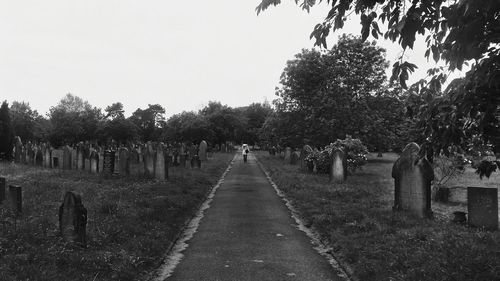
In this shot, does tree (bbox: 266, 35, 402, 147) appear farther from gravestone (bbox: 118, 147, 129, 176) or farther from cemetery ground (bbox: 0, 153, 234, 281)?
cemetery ground (bbox: 0, 153, 234, 281)

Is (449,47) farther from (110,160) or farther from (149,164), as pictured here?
(110,160)

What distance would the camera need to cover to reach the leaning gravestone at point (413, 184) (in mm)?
10102

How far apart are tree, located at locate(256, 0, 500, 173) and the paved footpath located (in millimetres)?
2730

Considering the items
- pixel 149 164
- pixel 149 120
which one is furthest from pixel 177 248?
pixel 149 120

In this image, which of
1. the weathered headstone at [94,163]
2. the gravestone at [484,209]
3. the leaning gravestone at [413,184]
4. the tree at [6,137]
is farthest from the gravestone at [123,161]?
the tree at [6,137]

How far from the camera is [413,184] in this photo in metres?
10.4

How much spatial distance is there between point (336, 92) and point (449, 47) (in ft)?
95.0

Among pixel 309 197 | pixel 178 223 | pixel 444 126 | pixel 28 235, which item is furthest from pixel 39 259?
pixel 309 197

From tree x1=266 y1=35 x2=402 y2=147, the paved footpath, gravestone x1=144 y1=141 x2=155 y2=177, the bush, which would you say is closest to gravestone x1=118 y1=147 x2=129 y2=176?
gravestone x1=144 y1=141 x2=155 y2=177

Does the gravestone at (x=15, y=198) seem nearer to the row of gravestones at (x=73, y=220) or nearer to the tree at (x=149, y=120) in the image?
the row of gravestones at (x=73, y=220)

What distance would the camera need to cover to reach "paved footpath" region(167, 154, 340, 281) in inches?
241

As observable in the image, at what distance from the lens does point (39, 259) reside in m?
6.12

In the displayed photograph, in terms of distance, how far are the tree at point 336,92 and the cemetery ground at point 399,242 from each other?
19278 mm

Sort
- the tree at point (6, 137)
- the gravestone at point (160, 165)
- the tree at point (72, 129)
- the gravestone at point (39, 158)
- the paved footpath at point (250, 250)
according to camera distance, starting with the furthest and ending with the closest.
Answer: the tree at point (72, 129) < the tree at point (6, 137) < the gravestone at point (39, 158) < the gravestone at point (160, 165) < the paved footpath at point (250, 250)
